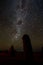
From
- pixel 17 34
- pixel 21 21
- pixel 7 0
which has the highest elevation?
pixel 7 0

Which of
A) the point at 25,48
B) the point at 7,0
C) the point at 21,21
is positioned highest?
the point at 7,0

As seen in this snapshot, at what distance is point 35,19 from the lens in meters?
6.03

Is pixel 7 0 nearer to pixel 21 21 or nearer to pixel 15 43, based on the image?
pixel 21 21

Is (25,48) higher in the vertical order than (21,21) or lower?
lower

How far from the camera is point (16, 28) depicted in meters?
6.07

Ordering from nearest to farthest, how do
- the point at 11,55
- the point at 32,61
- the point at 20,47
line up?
1. the point at 32,61
2. the point at 11,55
3. the point at 20,47

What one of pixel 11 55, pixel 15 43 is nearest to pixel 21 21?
pixel 15 43

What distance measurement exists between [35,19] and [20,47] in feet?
3.49

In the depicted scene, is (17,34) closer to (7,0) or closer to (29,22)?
(29,22)

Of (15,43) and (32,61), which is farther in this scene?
(15,43)

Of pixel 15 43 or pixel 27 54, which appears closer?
pixel 27 54

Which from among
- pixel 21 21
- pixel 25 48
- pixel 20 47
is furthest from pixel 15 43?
pixel 25 48

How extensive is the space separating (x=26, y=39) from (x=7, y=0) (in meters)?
4.14

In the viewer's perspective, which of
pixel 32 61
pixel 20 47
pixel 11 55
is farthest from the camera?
pixel 20 47
